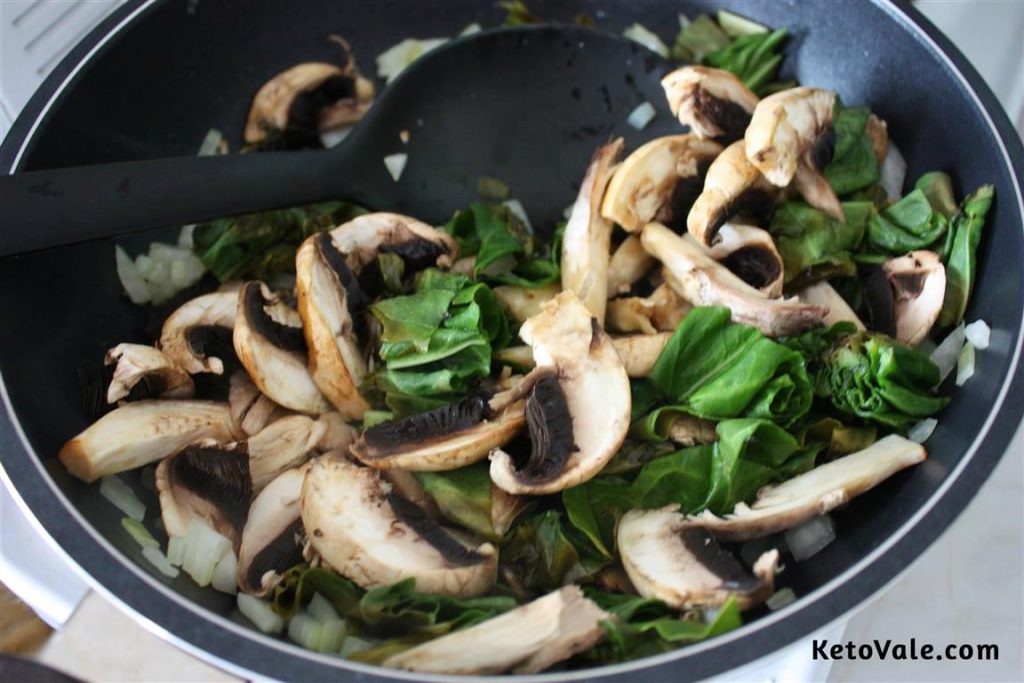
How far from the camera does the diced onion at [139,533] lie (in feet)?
A: 4.16

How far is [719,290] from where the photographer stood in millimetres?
1483

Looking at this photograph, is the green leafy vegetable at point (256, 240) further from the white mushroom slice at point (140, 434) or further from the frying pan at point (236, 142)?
the white mushroom slice at point (140, 434)

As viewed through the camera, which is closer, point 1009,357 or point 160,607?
point 160,607

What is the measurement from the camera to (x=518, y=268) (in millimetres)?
1672

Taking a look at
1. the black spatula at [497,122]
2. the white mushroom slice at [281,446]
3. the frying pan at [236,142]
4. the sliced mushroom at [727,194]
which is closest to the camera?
the frying pan at [236,142]

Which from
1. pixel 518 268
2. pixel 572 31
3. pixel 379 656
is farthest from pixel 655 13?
pixel 379 656

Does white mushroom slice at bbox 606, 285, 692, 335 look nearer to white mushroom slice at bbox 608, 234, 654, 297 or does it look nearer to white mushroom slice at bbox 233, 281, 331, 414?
white mushroom slice at bbox 608, 234, 654, 297

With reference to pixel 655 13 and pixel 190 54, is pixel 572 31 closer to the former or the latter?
pixel 655 13

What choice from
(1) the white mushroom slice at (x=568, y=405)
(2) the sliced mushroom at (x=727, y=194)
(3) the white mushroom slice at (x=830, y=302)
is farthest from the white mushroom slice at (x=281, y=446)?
(3) the white mushroom slice at (x=830, y=302)

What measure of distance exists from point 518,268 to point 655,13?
26.9 inches

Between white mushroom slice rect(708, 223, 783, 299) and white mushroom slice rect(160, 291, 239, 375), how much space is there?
→ 80cm

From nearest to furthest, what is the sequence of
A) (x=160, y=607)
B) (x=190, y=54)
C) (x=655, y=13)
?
(x=160, y=607)
(x=190, y=54)
(x=655, y=13)

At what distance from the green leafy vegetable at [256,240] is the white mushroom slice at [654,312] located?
563 millimetres

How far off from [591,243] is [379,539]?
62cm
